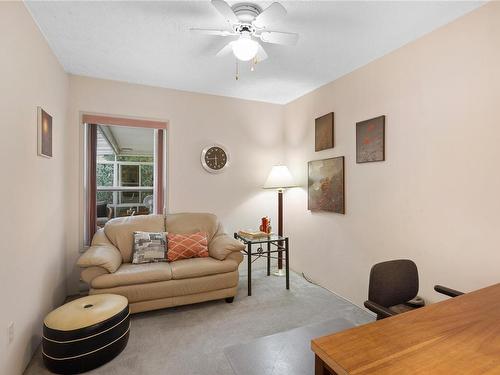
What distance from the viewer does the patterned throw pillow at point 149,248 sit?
290cm

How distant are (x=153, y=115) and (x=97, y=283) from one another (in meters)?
2.11

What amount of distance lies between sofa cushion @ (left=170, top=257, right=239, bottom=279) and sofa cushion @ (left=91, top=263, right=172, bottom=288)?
9cm

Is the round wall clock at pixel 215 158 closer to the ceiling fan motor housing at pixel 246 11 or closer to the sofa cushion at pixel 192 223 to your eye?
the sofa cushion at pixel 192 223

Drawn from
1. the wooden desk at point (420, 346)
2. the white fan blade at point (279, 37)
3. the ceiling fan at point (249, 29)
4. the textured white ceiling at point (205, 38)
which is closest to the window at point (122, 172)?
the textured white ceiling at point (205, 38)

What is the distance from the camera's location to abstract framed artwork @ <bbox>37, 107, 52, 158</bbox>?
85.0 inches

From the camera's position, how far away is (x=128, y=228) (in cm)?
312

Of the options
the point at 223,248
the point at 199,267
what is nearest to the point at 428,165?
the point at 223,248

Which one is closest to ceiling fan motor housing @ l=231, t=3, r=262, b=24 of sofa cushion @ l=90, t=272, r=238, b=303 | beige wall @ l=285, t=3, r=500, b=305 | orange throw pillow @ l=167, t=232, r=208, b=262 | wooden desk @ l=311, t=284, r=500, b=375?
beige wall @ l=285, t=3, r=500, b=305

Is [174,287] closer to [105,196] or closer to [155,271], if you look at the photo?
[155,271]

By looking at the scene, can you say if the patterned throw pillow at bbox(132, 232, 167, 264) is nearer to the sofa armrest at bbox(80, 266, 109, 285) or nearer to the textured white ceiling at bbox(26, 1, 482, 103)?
the sofa armrest at bbox(80, 266, 109, 285)

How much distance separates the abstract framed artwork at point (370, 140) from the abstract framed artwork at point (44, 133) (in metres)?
2.91

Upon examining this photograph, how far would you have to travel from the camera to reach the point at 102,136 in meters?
3.40

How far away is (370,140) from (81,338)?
2.92m

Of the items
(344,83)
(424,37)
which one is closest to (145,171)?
(344,83)
